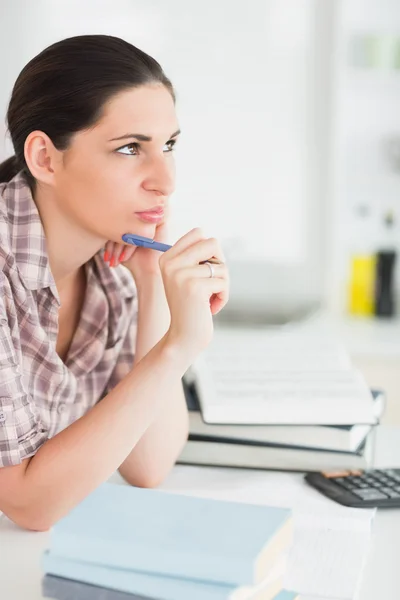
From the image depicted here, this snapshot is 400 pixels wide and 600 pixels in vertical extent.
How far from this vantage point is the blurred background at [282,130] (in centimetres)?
291

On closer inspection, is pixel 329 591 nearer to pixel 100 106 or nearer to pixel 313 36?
pixel 100 106

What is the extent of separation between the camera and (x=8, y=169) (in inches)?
57.0

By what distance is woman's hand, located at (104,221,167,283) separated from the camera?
1463 mm

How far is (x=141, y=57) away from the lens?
4.28 feet

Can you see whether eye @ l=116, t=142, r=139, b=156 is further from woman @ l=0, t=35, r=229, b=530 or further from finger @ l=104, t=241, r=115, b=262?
finger @ l=104, t=241, r=115, b=262

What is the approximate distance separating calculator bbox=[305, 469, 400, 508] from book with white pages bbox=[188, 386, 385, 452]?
0.04 metres

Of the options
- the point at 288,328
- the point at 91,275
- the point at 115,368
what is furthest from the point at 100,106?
the point at 288,328

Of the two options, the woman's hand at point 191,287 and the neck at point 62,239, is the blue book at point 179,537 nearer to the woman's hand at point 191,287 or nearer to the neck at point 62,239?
the woman's hand at point 191,287

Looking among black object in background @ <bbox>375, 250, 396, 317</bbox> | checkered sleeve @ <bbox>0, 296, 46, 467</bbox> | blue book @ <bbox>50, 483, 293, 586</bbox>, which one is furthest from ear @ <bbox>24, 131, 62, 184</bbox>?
black object in background @ <bbox>375, 250, 396, 317</bbox>

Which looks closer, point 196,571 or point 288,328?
point 196,571

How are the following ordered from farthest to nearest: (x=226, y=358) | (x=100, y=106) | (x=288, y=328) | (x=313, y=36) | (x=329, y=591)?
(x=313, y=36) → (x=288, y=328) → (x=226, y=358) → (x=100, y=106) → (x=329, y=591)

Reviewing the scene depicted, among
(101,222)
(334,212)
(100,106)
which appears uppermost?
(100,106)

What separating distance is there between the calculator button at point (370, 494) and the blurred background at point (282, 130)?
1.66 metres

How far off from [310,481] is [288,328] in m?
1.48
